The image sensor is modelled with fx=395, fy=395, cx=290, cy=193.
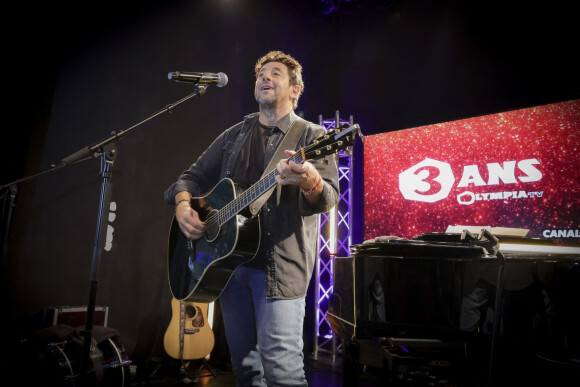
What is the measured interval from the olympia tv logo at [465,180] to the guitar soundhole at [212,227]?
4051 mm

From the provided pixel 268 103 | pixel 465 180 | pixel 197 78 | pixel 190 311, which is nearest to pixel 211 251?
pixel 268 103

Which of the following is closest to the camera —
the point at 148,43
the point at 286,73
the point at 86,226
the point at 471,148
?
the point at 286,73

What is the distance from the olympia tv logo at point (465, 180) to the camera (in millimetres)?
4812

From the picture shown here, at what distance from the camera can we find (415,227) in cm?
553

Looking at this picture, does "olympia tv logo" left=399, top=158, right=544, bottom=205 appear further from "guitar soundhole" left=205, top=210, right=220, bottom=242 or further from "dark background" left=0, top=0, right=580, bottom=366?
"guitar soundhole" left=205, top=210, right=220, bottom=242

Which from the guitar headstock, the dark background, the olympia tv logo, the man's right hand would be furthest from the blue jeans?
the olympia tv logo

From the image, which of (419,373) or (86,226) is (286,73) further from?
(86,226)

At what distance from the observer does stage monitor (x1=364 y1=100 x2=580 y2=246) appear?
455 cm

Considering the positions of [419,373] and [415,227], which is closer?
[419,373]

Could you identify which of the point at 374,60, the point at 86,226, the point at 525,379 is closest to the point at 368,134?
the point at 374,60

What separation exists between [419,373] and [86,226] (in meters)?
3.47

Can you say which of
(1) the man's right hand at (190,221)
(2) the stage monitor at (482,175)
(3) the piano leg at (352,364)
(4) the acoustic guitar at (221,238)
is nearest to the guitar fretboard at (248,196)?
(4) the acoustic guitar at (221,238)

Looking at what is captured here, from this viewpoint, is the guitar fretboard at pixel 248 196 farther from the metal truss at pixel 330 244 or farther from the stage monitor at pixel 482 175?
the stage monitor at pixel 482 175

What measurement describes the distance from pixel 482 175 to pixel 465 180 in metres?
0.21
